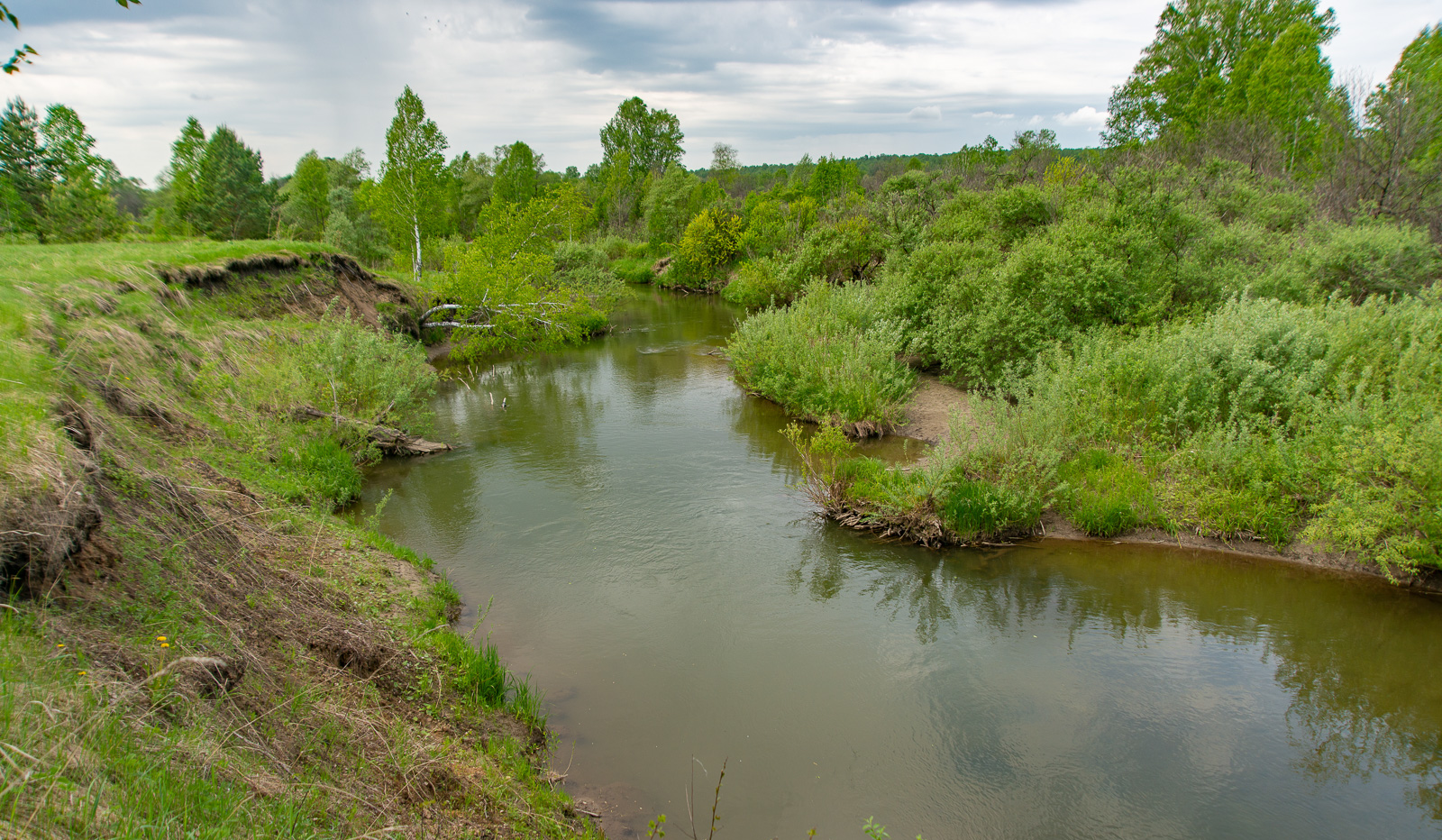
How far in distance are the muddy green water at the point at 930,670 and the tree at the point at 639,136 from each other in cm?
6361

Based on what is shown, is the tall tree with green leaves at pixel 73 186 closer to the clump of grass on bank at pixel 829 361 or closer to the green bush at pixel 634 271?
the clump of grass on bank at pixel 829 361

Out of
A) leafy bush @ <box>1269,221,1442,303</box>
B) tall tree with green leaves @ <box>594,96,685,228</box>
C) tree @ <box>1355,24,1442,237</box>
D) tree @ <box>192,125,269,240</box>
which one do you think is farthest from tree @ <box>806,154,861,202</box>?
leafy bush @ <box>1269,221,1442,303</box>

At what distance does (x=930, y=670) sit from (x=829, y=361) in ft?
33.4

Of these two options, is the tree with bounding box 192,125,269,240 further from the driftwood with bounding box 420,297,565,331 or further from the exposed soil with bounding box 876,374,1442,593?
the exposed soil with bounding box 876,374,1442,593

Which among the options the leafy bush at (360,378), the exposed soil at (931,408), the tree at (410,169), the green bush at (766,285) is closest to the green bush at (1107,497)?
the exposed soil at (931,408)

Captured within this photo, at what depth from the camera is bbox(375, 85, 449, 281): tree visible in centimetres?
2995

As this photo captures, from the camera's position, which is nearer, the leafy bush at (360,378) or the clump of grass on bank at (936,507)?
the clump of grass on bank at (936,507)

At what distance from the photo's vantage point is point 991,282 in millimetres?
16906

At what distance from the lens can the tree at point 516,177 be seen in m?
56.0

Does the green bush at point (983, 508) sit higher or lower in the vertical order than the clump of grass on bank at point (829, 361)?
lower

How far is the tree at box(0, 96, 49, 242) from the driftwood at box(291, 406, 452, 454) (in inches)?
370

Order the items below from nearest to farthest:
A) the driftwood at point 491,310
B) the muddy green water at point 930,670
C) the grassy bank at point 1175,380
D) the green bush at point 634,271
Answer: the muddy green water at point 930,670
the grassy bank at point 1175,380
the driftwood at point 491,310
the green bush at point 634,271

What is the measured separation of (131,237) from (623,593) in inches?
727

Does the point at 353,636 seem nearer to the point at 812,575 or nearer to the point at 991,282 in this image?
the point at 812,575
